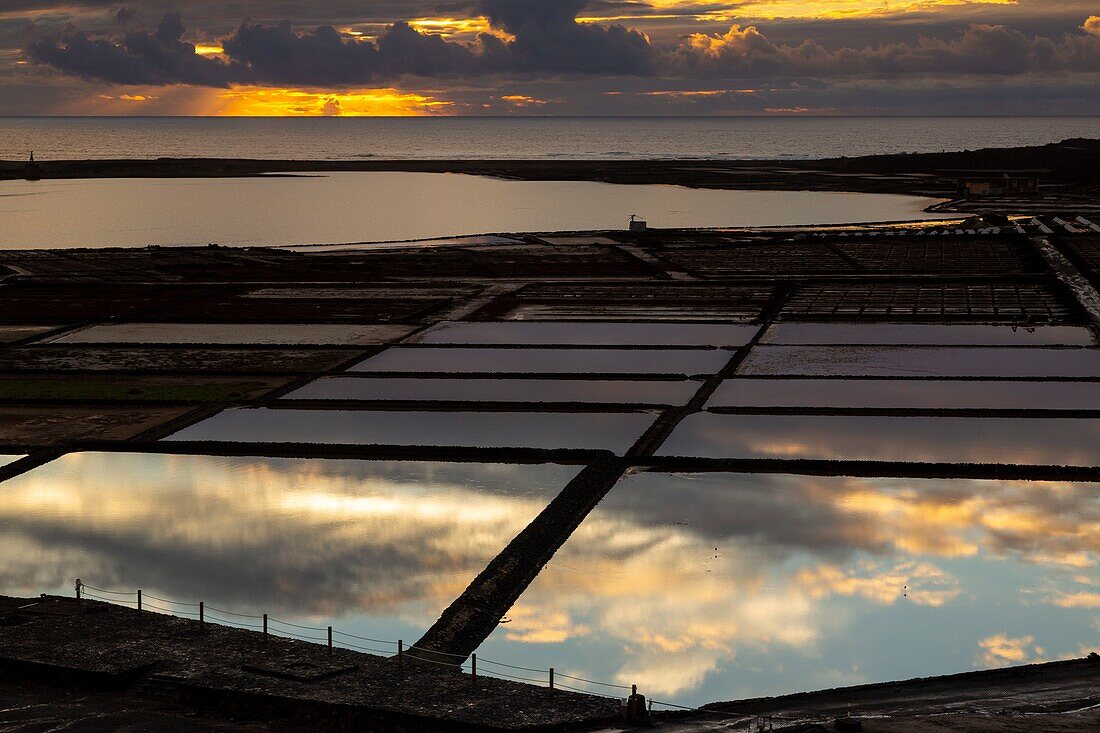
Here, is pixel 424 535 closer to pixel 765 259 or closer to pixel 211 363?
pixel 211 363

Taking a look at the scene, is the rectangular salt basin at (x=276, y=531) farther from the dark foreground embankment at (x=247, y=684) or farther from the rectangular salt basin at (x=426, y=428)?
the rectangular salt basin at (x=426, y=428)

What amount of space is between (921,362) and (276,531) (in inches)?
850

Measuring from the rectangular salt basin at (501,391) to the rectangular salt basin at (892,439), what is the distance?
2784mm

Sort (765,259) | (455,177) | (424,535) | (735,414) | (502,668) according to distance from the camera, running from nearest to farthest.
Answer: (502,668)
(424,535)
(735,414)
(765,259)
(455,177)

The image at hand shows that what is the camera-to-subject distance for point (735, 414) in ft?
108

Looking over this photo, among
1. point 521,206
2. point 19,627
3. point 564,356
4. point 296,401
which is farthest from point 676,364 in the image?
point 521,206

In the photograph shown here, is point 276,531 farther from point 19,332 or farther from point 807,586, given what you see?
point 19,332

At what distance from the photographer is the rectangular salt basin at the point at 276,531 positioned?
Result: 20.6 m

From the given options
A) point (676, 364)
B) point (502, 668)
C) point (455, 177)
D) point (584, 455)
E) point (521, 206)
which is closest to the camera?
point (502, 668)

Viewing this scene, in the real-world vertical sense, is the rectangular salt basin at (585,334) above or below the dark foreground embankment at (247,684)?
below

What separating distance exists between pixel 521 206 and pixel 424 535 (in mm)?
89284

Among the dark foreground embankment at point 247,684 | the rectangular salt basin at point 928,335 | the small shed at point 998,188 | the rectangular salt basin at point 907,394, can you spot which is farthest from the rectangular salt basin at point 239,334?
the small shed at point 998,188

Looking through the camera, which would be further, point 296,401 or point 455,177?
point 455,177

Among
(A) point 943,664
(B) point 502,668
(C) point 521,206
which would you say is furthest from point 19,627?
(C) point 521,206
